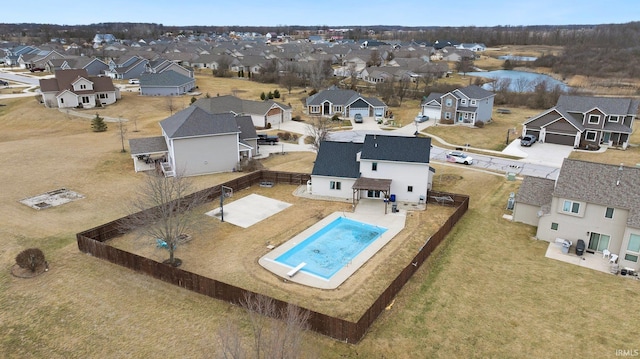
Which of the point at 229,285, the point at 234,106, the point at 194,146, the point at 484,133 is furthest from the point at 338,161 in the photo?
the point at 234,106

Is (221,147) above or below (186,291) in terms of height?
above

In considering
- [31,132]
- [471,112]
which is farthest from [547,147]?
[31,132]

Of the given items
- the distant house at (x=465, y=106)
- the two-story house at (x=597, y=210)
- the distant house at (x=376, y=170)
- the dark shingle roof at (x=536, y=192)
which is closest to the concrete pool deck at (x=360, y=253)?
the distant house at (x=376, y=170)

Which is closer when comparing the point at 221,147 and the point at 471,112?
the point at 221,147

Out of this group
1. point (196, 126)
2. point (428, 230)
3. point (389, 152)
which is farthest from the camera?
point (196, 126)

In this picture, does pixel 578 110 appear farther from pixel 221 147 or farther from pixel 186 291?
pixel 186 291

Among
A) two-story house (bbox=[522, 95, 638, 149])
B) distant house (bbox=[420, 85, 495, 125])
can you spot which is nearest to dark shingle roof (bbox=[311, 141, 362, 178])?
two-story house (bbox=[522, 95, 638, 149])

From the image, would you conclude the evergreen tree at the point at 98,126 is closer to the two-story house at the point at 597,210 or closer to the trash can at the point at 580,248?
the two-story house at the point at 597,210
